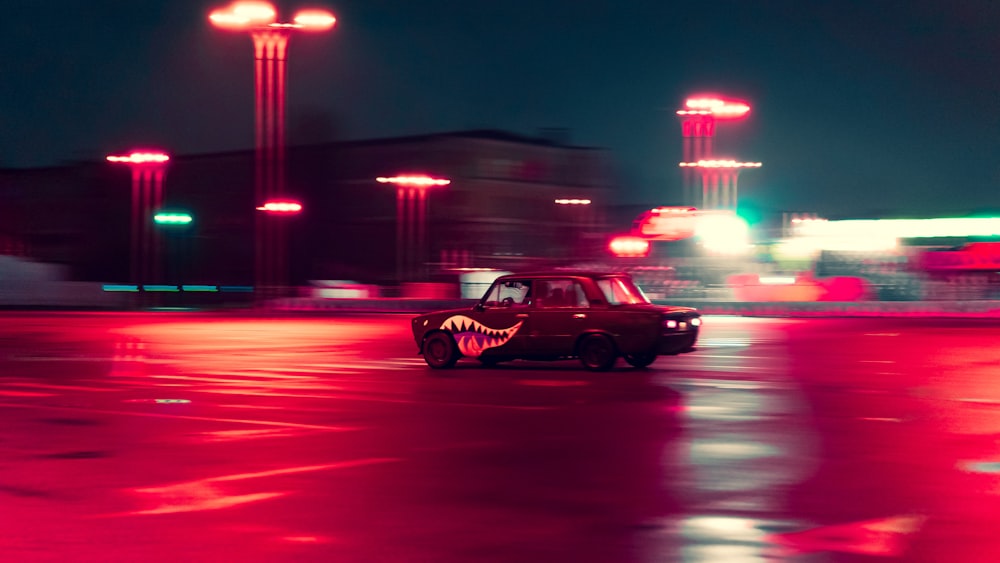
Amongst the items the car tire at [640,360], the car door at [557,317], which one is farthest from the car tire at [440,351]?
the car tire at [640,360]

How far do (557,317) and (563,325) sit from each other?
0.15m

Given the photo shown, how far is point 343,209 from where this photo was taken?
102 m

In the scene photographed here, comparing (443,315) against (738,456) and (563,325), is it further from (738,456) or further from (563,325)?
(738,456)

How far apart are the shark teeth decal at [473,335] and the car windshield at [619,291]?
1.56m

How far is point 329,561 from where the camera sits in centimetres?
677

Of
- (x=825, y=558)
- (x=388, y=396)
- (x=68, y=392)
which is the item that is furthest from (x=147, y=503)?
(x=68, y=392)

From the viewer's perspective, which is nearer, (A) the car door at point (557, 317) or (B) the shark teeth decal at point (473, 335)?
(A) the car door at point (557, 317)

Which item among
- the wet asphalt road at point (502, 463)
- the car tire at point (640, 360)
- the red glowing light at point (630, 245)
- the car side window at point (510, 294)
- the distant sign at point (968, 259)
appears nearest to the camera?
the wet asphalt road at point (502, 463)

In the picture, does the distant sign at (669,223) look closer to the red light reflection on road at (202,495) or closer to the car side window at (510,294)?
the car side window at (510,294)

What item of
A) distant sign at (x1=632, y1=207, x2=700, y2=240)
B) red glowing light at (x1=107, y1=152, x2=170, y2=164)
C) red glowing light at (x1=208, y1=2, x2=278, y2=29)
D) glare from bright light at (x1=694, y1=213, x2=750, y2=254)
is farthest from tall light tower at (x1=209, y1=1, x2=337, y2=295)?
distant sign at (x1=632, y1=207, x2=700, y2=240)

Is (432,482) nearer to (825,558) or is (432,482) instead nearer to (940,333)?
(825,558)

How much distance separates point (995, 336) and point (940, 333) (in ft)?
6.29

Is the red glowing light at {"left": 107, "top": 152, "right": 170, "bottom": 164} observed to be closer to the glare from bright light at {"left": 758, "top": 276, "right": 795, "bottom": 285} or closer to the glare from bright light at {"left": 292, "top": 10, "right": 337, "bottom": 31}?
the glare from bright light at {"left": 292, "top": 10, "right": 337, "bottom": 31}

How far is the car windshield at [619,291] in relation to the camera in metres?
19.3
